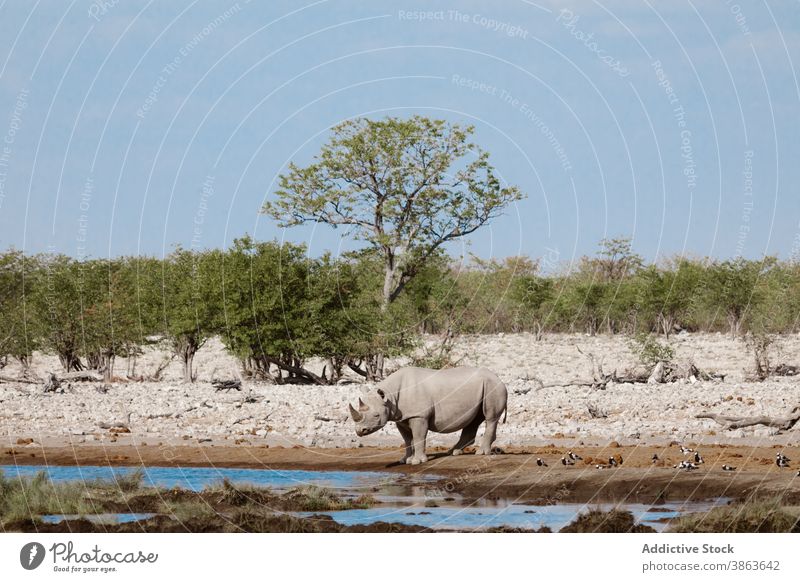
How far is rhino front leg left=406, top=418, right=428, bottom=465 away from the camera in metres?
22.6

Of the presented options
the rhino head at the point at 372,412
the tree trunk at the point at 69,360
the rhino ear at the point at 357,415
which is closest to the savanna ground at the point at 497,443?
the rhino head at the point at 372,412

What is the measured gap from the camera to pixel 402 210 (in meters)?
47.7

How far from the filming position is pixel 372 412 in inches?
877

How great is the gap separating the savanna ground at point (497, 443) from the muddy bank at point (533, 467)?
4 centimetres

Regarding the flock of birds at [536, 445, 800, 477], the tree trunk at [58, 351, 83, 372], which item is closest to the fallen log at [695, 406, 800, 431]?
the flock of birds at [536, 445, 800, 477]

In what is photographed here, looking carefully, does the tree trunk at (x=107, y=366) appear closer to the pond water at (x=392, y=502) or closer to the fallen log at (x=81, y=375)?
the fallen log at (x=81, y=375)

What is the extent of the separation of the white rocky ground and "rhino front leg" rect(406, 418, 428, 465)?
402 cm

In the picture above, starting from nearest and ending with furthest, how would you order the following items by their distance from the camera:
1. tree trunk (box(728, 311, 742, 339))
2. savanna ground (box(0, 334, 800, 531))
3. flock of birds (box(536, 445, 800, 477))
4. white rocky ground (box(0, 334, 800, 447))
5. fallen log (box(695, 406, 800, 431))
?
savanna ground (box(0, 334, 800, 531))
flock of birds (box(536, 445, 800, 477))
fallen log (box(695, 406, 800, 431))
white rocky ground (box(0, 334, 800, 447))
tree trunk (box(728, 311, 742, 339))

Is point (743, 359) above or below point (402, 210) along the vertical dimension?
below

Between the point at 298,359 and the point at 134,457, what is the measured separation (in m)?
19.3
